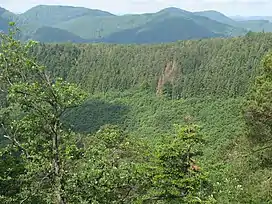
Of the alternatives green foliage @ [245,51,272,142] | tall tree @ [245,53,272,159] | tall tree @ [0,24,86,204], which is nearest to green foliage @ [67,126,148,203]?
tall tree @ [0,24,86,204]

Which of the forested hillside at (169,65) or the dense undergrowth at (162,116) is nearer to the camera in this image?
the dense undergrowth at (162,116)

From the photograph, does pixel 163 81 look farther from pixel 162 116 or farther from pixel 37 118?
pixel 37 118

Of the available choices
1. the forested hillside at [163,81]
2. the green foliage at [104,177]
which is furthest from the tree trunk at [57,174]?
the forested hillside at [163,81]

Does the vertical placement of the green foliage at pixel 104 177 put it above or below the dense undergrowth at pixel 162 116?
above

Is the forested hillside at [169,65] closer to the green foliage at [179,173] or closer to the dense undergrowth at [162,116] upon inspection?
the dense undergrowth at [162,116]

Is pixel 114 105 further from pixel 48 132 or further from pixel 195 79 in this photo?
pixel 48 132

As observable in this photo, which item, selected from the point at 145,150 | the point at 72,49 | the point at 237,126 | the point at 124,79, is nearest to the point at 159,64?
the point at 124,79

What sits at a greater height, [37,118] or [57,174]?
[37,118]

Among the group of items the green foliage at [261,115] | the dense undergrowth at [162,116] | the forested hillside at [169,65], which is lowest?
the dense undergrowth at [162,116]

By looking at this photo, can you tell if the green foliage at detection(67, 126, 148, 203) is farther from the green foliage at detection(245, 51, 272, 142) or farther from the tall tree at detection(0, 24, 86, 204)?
the green foliage at detection(245, 51, 272, 142)

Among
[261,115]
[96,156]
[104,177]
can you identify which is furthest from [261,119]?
[104,177]

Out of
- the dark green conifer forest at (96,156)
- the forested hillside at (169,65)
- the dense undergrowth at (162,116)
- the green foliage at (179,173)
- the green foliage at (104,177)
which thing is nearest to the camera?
the green foliage at (104,177)

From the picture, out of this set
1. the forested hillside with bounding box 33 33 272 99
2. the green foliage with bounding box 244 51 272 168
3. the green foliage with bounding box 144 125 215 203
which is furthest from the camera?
the forested hillside with bounding box 33 33 272 99

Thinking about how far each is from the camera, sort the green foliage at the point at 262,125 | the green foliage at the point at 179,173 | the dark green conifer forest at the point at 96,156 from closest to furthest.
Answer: the dark green conifer forest at the point at 96,156, the green foliage at the point at 179,173, the green foliage at the point at 262,125
